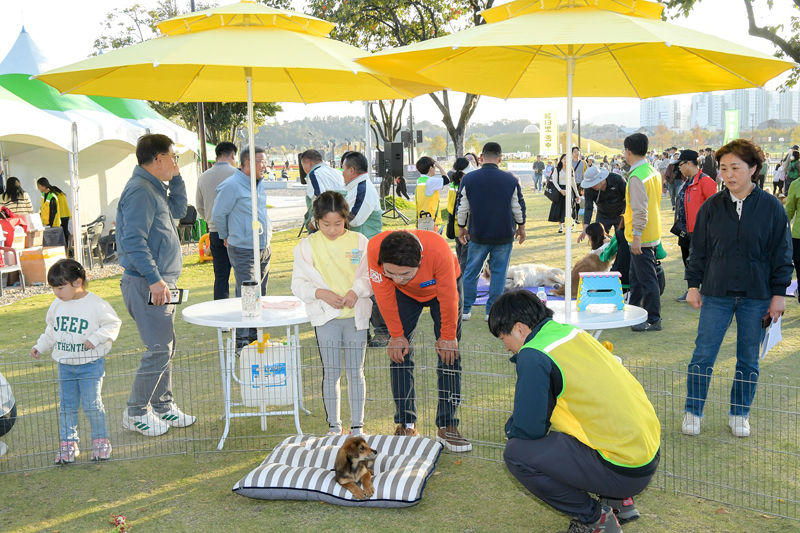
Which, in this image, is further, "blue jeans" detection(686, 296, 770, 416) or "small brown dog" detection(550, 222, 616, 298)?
"small brown dog" detection(550, 222, 616, 298)

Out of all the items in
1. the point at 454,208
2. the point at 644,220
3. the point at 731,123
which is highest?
the point at 731,123

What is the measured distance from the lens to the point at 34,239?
35.9ft

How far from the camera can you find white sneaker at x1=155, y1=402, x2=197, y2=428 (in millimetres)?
4699

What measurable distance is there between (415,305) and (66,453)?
7.56 feet

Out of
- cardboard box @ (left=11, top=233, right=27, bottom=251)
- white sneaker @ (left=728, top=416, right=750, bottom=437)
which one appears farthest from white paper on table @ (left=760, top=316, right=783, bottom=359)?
cardboard box @ (left=11, top=233, right=27, bottom=251)

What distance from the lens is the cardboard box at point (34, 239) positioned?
35.6ft

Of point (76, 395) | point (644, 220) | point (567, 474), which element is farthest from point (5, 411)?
point (644, 220)

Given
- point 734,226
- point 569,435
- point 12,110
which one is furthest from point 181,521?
point 12,110

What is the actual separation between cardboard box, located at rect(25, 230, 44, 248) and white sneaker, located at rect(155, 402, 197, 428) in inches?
296

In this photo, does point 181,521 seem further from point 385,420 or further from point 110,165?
point 110,165

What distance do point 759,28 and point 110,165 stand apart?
44.6 ft

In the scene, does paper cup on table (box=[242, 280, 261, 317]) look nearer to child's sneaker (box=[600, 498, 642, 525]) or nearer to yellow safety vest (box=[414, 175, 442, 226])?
child's sneaker (box=[600, 498, 642, 525])

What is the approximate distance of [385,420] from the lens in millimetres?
4801

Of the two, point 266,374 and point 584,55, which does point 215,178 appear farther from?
point 584,55
